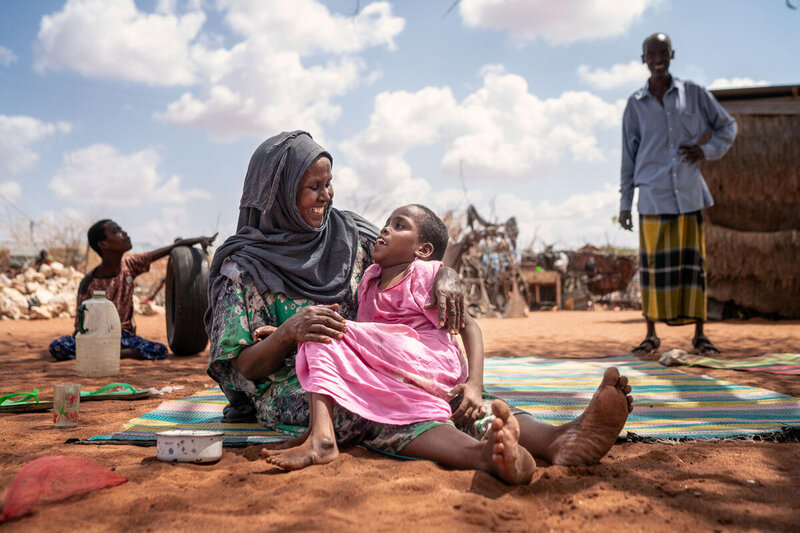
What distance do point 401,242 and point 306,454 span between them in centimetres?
104

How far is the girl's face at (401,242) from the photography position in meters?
2.73

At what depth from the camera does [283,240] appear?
2863mm

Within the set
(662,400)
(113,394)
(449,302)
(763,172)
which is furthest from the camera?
(763,172)

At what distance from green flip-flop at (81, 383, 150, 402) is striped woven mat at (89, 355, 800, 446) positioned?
14.7 inches

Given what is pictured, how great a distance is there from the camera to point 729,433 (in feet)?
8.73

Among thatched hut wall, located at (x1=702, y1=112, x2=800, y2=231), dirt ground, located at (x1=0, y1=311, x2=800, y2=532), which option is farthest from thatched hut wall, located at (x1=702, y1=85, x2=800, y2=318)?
dirt ground, located at (x1=0, y1=311, x2=800, y2=532)

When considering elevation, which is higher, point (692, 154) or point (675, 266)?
point (692, 154)

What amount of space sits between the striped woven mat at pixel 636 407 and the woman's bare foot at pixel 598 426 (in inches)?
24.6

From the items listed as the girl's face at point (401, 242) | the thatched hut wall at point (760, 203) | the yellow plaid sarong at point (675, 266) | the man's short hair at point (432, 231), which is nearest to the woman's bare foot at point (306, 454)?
the girl's face at point (401, 242)

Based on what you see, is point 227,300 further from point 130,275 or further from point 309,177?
point 130,275

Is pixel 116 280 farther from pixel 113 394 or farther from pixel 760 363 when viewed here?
pixel 760 363

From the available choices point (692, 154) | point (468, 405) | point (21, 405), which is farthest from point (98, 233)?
point (692, 154)

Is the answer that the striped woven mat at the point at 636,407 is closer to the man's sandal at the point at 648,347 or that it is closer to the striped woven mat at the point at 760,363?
the striped woven mat at the point at 760,363

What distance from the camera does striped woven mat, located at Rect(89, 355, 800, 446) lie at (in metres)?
2.70
